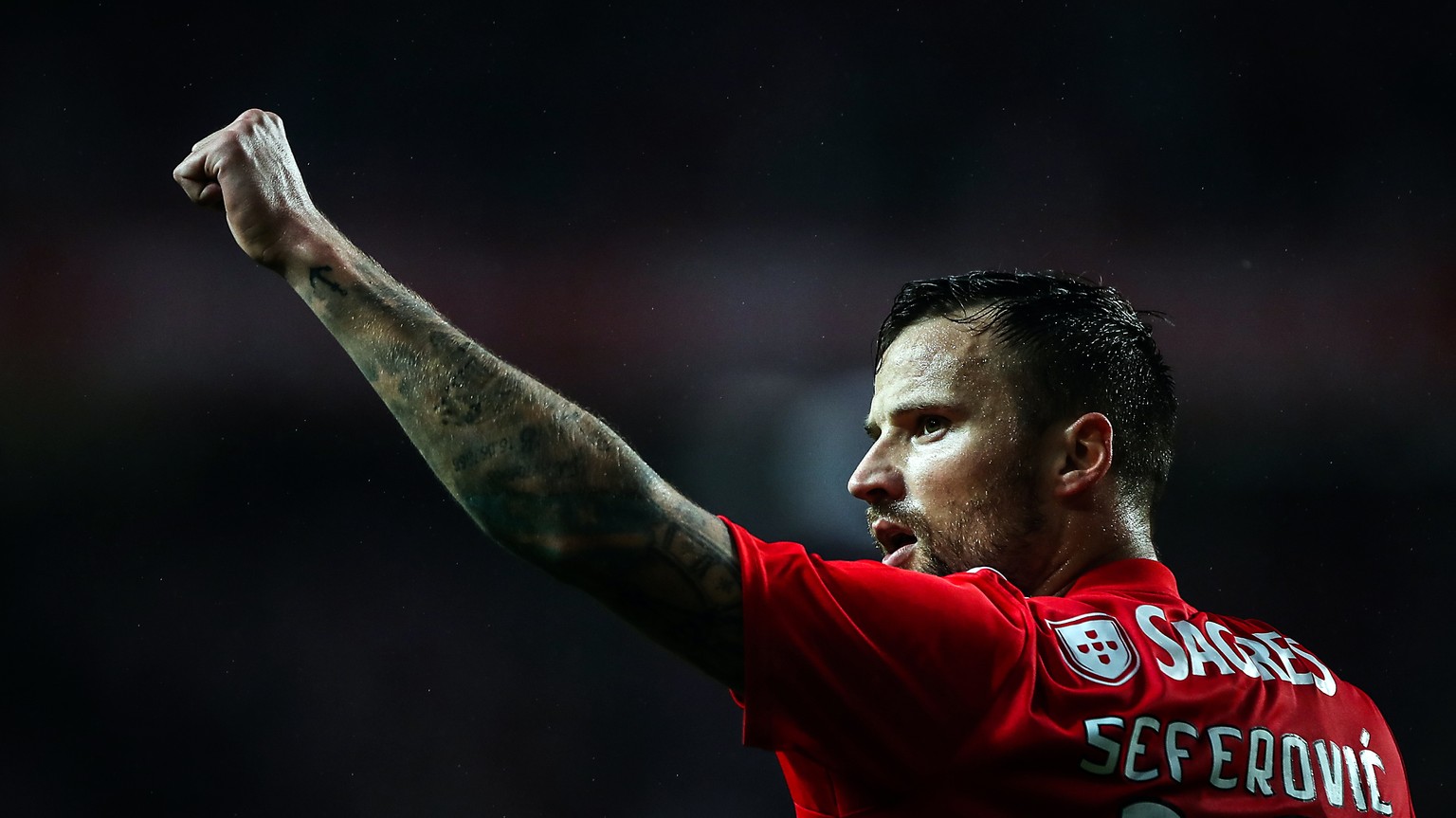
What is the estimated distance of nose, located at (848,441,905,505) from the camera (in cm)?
191

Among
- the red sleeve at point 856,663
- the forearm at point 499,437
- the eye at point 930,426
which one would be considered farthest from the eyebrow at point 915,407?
the forearm at point 499,437

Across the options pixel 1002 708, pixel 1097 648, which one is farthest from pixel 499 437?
pixel 1097 648

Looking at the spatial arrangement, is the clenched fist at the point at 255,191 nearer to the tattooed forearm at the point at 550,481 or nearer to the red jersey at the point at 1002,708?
the tattooed forearm at the point at 550,481

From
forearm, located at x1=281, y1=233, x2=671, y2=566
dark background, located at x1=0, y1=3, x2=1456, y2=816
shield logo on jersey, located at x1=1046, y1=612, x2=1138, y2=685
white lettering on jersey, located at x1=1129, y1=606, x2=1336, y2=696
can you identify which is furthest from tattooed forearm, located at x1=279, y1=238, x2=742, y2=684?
dark background, located at x1=0, y1=3, x2=1456, y2=816

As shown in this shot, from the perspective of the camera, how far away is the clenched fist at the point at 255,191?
1326 millimetres

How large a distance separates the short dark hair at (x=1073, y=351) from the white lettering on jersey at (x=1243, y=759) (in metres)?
0.54

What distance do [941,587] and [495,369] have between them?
547 millimetres

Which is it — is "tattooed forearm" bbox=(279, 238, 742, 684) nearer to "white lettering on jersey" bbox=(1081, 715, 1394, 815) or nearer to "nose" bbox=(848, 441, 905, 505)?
"white lettering on jersey" bbox=(1081, 715, 1394, 815)

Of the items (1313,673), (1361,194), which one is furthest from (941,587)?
(1361,194)

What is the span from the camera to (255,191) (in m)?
1.34

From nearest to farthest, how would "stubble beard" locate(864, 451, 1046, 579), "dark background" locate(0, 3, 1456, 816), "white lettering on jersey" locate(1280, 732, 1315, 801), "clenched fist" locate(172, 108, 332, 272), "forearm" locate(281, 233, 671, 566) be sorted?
"forearm" locate(281, 233, 671, 566) → "clenched fist" locate(172, 108, 332, 272) → "white lettering on jersey" locate(1280, 732, 1315, 801) → "stubble beard" locate(864, 451, 1046, 579) → "dark background" locate(0, 3, 1456, 816)

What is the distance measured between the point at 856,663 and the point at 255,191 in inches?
34.0

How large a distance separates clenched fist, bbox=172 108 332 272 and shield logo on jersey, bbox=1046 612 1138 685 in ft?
3.31

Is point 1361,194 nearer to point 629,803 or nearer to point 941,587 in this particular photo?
point 629,803
